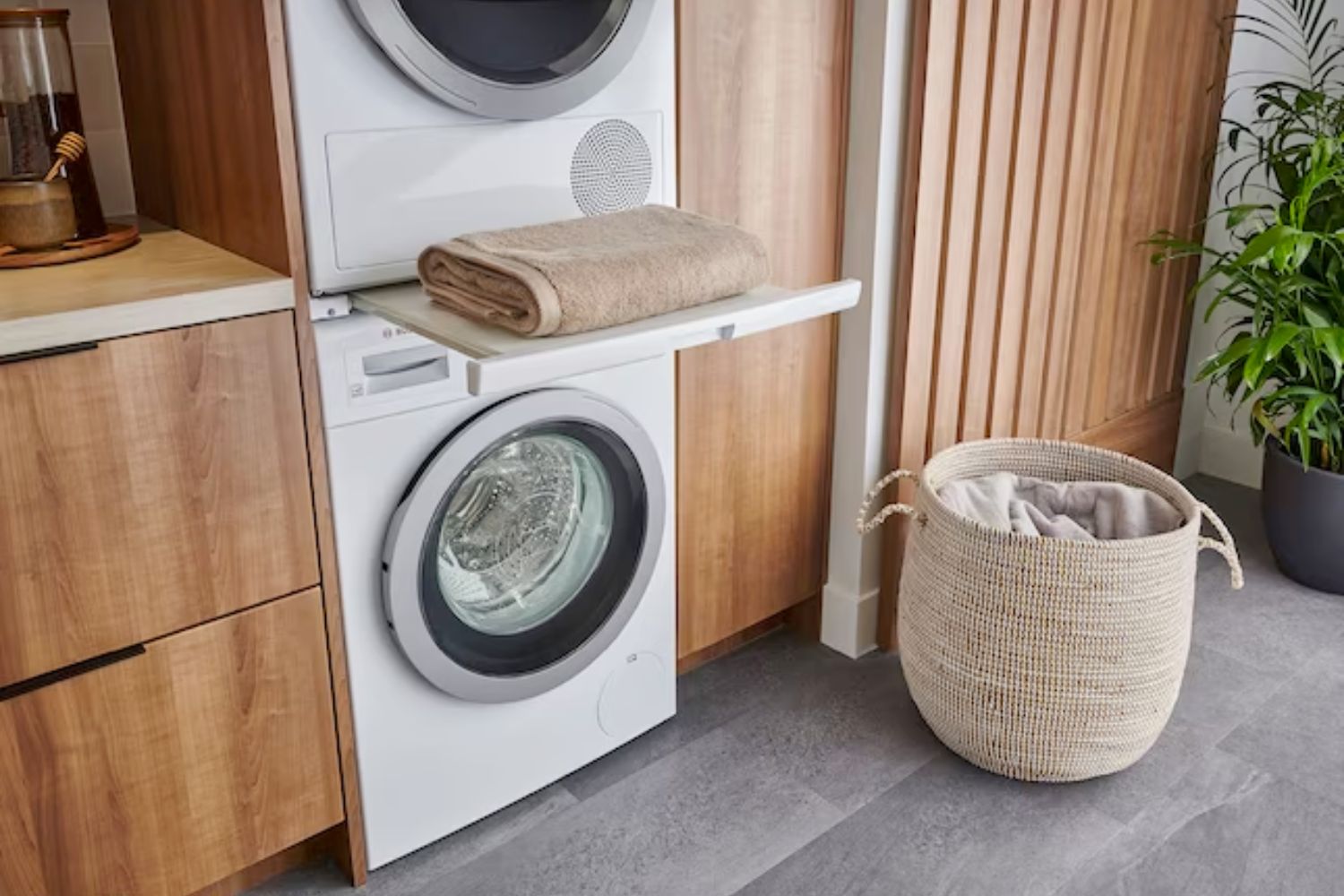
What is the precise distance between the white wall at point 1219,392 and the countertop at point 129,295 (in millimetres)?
2269

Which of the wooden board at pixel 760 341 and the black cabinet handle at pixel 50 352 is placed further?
the wooden board at pixel 760 341

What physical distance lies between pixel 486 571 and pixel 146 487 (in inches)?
21.7

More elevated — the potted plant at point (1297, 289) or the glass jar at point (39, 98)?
the glass jar at point (39, 98)

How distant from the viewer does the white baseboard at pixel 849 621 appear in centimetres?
233

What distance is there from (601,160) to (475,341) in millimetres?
506

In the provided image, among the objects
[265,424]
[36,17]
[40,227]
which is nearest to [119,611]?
[265,424]

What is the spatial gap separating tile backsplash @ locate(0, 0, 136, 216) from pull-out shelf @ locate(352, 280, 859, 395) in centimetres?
58

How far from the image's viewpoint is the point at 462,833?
1.87 meters

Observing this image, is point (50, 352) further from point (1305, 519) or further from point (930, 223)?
point (1305, 519)

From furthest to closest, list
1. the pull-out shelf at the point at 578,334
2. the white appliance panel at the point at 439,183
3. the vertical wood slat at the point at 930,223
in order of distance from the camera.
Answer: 1. the vertical wood slat at the point at 930,223
2. the white appliance panel at the point at 439,183
3. the pull-out shelf at the point at 578,334

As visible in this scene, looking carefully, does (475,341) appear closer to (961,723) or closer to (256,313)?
(256,313)

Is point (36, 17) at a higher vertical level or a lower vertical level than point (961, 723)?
higher

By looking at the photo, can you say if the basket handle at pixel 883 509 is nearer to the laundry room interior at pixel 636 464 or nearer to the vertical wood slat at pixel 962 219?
the laundry room interior at pixel 636 464

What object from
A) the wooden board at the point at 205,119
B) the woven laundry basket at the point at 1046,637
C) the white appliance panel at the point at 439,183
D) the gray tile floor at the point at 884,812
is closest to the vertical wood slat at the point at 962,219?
the woven laundry basket at the point at 1046,637
